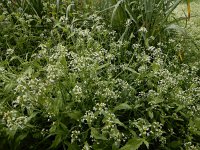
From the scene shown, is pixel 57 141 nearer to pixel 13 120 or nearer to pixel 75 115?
pixel 75 115

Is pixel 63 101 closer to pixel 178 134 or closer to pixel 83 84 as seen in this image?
pixel 83 84

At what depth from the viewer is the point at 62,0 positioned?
4371 millimetres

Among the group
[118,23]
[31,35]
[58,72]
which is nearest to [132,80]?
[58,72]

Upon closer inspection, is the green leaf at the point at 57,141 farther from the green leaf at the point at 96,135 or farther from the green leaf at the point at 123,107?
the green leaf at the point at 123,107

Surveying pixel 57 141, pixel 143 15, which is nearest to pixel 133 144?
pixel 57 141

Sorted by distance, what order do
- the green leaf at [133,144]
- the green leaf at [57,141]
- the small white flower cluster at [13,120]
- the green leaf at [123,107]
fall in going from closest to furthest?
the small white flower cluster at [13,120] < the green leaf at [133,144] < the green leaf at [57,141] < the green leaf at [123,107]

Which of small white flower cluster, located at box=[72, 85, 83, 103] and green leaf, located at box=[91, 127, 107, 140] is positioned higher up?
small white flower cluster, located at box=[72, 85, 83, 103]

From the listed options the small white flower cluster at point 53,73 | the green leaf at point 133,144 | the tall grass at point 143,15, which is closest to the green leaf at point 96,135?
the green leaf at point 133,144

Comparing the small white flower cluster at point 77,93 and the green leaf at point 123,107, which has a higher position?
the small white flower cluster at point 77,93

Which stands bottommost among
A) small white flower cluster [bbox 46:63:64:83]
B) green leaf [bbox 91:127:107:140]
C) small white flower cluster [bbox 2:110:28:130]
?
green leaf [bbox 91:127:107:140]

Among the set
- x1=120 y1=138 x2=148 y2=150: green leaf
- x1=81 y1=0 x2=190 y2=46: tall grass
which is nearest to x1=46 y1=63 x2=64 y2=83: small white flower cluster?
x1=120 y1=138 x2=148 y2=150: green leaf

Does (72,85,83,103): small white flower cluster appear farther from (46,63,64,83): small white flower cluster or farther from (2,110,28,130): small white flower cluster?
(2,110,28,130): small white flower cluster

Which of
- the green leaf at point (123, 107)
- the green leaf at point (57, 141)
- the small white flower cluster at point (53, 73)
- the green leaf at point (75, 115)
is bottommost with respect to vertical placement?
the green leaf at point (57, 141)

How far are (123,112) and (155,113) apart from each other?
10.1 inches
